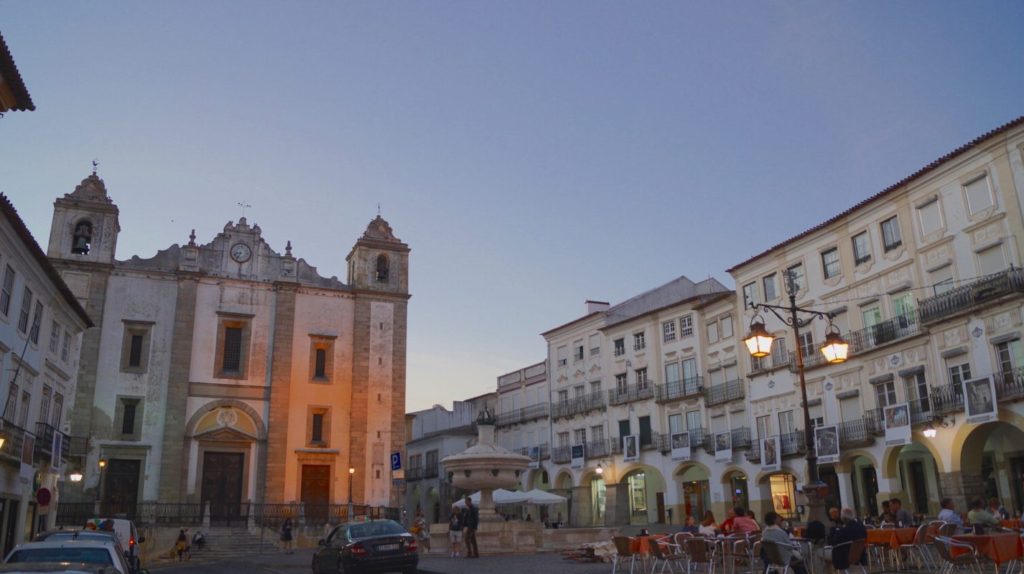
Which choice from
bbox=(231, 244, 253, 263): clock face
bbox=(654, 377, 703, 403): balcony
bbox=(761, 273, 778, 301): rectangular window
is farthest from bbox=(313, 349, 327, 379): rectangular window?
bbox=(761, 273, 778, 301): rectangular window

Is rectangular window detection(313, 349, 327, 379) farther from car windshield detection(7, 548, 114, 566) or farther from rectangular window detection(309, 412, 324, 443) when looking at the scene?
car windshield detection(7, 548, 114, 566)

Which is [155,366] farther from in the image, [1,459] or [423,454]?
[423,454]

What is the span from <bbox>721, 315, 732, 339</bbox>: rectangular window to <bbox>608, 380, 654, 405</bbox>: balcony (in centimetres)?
551

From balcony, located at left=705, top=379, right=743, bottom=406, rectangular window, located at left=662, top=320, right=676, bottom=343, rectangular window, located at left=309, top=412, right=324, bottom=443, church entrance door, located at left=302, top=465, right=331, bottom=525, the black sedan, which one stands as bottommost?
the black sedan

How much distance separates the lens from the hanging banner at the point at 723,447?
124ft

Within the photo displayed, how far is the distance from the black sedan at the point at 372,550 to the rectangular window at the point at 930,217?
22466 mm

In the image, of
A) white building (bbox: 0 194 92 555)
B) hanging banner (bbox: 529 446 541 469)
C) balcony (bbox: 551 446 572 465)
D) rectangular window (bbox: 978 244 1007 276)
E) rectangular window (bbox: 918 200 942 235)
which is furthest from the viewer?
hanging banner (bbox: 529 446 541 469)

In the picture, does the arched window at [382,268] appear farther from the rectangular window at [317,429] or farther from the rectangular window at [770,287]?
the rectangular window at [770,287]

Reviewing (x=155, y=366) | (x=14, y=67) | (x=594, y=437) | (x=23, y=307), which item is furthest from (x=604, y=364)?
(x=14, y=67)

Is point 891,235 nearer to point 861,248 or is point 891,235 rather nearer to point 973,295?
point 861,248

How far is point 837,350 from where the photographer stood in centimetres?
1459

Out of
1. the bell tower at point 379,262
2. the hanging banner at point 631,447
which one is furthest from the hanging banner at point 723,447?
the bell tower at point 379,262

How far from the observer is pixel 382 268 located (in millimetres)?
44062

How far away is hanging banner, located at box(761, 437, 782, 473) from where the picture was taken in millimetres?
35031
